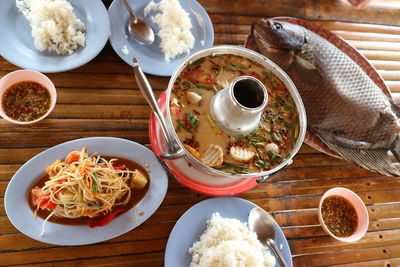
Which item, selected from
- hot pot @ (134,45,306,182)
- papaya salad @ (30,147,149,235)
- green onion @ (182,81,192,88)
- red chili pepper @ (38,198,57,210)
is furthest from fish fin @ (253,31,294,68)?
red chili pepper @ (38,198,57,210)

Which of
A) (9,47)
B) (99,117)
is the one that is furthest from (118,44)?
(9,47)

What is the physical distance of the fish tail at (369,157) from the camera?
6.34 ft

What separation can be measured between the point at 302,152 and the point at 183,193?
90 cm

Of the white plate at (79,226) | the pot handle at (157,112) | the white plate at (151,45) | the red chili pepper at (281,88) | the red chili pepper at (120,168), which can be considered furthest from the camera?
the white plate at (151,45)

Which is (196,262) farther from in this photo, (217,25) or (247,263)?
(217,25)

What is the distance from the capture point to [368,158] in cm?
198

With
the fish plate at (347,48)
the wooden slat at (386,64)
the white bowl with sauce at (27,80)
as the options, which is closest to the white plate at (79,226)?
the white bowl with sauce at (27,80)

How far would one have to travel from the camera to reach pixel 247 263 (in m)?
1.47

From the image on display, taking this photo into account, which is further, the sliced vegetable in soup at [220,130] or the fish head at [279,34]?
the fish head at [279,34]

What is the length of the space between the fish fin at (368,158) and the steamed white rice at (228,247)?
843mm

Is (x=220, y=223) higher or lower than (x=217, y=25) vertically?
lower

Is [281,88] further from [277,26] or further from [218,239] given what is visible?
[218,239]

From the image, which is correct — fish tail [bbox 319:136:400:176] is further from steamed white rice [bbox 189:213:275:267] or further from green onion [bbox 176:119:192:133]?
green onion [bbox 176:119:192:133]

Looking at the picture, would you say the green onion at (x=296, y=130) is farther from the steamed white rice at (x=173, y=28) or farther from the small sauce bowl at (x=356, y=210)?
the steamed white rice at (x=173, y=28)
